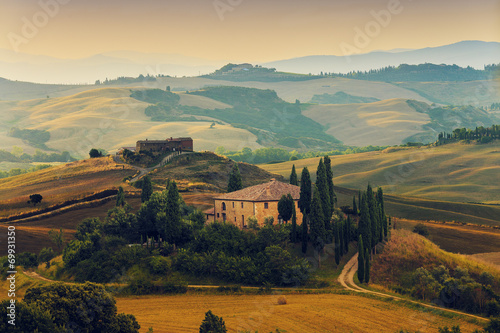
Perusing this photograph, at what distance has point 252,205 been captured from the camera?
288ft

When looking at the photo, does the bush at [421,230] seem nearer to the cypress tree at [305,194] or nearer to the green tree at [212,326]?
the cypress tree at [305,194]

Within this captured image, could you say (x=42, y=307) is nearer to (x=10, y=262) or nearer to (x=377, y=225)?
(x=10, y=262)

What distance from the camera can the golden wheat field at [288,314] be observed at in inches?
2206

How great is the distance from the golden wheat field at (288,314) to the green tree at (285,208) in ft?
68.5

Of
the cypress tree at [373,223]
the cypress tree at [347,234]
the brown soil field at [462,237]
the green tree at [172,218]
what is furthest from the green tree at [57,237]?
the brown soil field at [462,237]

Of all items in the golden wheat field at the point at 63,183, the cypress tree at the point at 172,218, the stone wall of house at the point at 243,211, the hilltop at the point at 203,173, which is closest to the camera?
the cypress tree at the point at 172,218

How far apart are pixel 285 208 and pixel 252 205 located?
4925mm

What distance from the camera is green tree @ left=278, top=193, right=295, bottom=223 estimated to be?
86812 mm

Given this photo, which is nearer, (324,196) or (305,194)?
(324,196)

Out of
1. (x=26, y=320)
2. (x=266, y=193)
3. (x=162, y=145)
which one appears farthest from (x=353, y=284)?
(x=162, y=145)

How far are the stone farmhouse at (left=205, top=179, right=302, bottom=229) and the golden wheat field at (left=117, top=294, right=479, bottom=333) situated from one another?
21.5 metres

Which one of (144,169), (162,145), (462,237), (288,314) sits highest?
(162,145)

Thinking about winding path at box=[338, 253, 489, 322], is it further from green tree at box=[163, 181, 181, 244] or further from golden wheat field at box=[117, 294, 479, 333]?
green tree at box=[163, 181, 181, 244]

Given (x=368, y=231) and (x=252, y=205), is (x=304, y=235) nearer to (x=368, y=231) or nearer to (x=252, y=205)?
(x=368, y=231)
